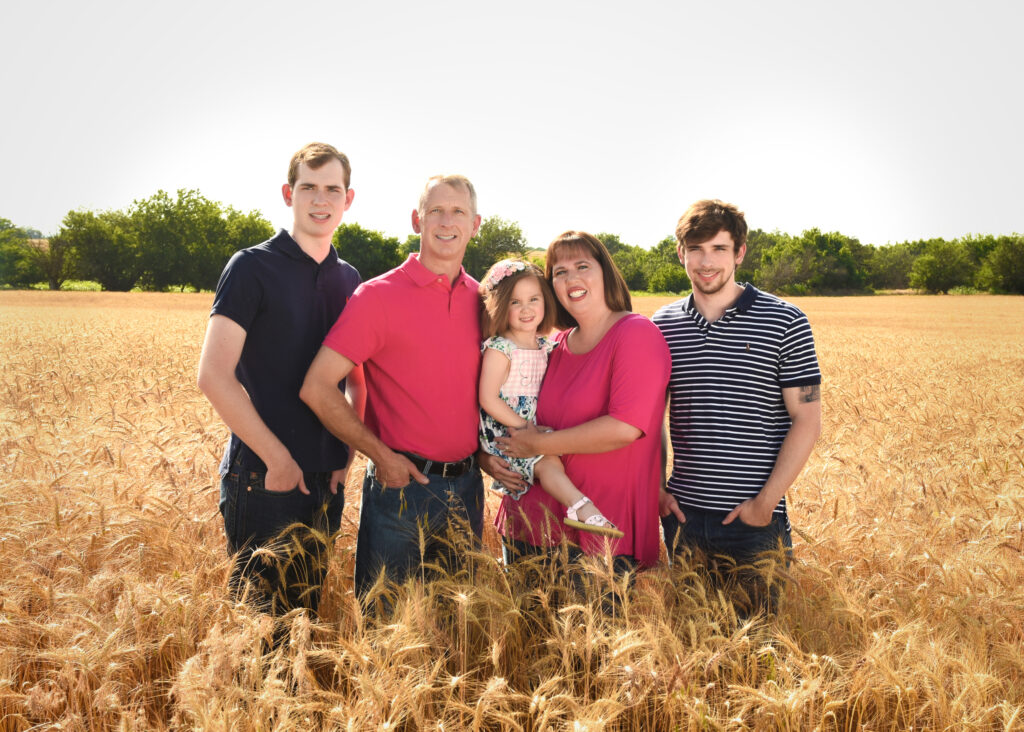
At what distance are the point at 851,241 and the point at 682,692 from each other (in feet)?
321

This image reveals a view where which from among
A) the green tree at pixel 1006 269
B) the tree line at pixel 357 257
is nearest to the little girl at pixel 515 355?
the tree line at pixel 357 257

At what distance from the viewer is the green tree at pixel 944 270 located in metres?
74.4

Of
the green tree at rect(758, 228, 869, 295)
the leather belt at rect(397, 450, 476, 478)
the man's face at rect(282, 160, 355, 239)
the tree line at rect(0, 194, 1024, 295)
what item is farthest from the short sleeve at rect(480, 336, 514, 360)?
the green tree at rect(758, 228, 869, 295)

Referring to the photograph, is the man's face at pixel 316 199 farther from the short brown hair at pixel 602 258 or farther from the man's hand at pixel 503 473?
the man's hand at pixel 503 473

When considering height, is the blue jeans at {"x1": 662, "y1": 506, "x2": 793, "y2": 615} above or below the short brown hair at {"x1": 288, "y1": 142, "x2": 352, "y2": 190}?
below

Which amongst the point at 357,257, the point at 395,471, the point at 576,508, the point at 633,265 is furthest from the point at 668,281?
the point at 395,471

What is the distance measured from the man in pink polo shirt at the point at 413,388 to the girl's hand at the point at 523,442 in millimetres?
177

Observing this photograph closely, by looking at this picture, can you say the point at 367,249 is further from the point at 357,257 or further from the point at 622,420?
the point at 622,420

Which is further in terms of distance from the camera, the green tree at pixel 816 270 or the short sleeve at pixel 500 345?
the green tree at pixel 816 270

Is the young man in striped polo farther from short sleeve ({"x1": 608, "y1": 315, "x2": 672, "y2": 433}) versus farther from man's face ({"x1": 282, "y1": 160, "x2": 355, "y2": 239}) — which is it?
man's face ({"x1": 282, "y1": 160, "x2": 355, "y2": 239})

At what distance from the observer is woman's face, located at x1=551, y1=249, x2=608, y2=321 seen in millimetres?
3121

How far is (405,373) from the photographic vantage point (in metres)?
3.11

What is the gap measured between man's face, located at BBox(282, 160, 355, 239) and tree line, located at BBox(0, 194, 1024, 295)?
202ft

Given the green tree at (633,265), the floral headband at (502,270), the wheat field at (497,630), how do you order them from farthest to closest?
the green tree at (633,265), the floral headband at (502,270), the wheat field at (497,630)
